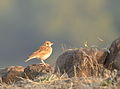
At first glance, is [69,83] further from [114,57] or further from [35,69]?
[35,69]

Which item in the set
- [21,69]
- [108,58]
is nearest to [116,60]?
[108,58]

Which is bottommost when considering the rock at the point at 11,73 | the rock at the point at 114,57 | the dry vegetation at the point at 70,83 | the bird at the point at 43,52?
the dry vegetation at the point at 70,83

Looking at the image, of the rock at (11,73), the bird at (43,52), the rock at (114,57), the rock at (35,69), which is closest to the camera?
the rock at (114,57)

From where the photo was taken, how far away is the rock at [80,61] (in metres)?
8.72

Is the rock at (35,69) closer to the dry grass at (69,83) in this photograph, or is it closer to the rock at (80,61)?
the rock at (80,61)

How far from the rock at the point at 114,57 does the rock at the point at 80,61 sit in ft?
0.33

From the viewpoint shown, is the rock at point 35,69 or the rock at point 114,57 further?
the rock at point 35,69

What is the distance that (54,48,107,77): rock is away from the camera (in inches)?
343

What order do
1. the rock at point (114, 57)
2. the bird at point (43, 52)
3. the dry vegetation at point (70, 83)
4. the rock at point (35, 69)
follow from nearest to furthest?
the dry vegetation at point (70, 83) → the rock at point (114, 57) → the rock at point (35, 69) → the bird at point (43, 52)

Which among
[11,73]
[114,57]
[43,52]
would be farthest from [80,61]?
[43,52]

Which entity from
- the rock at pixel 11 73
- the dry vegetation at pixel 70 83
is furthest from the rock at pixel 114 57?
the rock at pixel 11 73

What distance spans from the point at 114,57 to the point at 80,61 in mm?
560

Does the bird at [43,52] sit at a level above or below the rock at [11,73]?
above

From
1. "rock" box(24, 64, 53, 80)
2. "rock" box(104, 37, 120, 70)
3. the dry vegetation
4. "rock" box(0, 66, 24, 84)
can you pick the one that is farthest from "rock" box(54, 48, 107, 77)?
"rock" box(0, 66, 24, 84)
